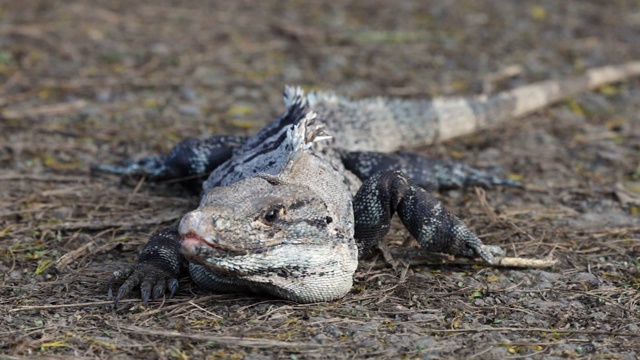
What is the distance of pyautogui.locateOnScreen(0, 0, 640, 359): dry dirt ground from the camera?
4461 mm

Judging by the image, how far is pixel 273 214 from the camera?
4.41 meters

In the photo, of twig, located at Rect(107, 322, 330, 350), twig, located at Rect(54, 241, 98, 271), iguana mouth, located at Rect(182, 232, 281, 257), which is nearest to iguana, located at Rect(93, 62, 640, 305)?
iguana mouth, located at Rect(182, 232, 281, 257)

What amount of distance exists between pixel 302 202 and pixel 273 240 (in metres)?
0.29

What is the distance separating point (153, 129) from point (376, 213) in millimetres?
3399

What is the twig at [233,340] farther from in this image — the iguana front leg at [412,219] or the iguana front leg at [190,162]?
the iguana front leg at [190,162]

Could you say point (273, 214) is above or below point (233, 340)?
above

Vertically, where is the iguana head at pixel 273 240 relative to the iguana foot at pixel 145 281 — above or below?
above

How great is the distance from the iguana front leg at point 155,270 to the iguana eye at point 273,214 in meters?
0.57

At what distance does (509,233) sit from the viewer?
5.93 m

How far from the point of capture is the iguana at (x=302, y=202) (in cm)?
435

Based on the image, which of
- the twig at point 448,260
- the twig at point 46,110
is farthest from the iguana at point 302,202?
the twig at point 46,110

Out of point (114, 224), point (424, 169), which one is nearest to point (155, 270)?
point (114, 224)

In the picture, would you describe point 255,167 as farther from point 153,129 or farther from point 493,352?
point 153,129

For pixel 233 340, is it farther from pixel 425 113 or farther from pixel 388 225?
pixel 425 113
